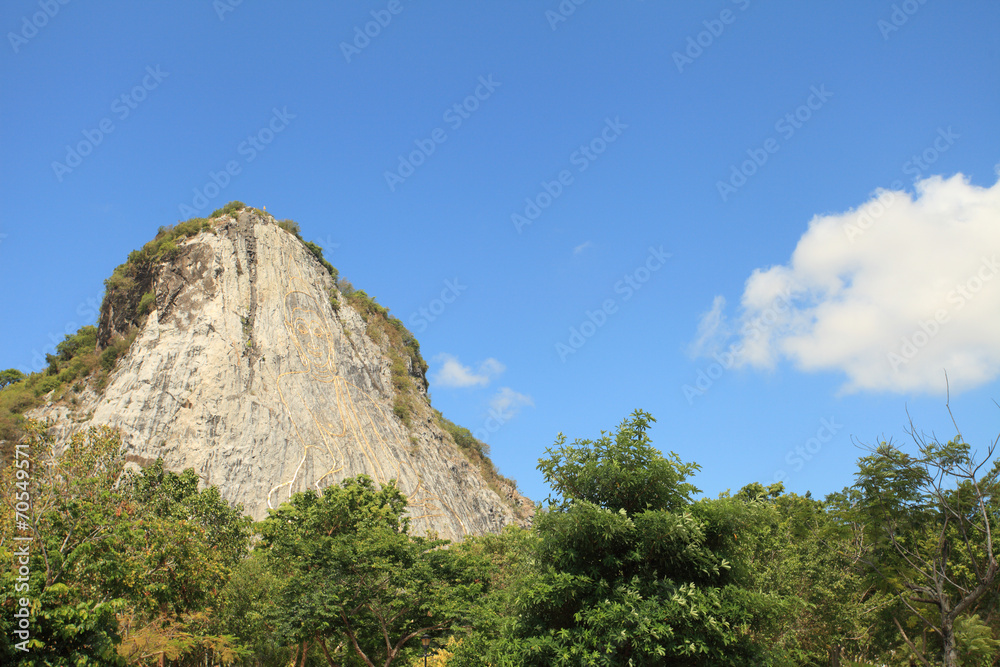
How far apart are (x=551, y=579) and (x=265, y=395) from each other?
4154 cm

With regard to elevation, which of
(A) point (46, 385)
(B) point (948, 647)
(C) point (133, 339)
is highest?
(C) point (133, 339)

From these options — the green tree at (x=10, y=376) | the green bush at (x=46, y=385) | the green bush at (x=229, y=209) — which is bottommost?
the green bush at (x=46, y=385)

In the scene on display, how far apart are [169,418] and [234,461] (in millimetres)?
5408

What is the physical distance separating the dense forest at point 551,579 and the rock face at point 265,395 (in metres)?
17.7

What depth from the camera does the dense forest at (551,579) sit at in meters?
10.7

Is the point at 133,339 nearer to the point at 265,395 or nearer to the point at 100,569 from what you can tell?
the point at 265,395

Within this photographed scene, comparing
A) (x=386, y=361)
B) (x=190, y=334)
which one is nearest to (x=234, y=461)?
(x=190, y=334)

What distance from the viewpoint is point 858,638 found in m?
21.3

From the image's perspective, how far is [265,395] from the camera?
48562 millimetres

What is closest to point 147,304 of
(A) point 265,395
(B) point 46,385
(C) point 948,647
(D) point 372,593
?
(B) point 46,385

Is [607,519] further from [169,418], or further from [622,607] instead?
[169,418]

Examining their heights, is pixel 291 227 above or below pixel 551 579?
above

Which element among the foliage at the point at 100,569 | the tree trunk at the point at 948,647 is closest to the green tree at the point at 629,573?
the tree trunk at the point at 948,647

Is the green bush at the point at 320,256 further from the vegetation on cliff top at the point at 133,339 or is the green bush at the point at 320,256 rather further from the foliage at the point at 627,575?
the foliage at the point at 627,575
